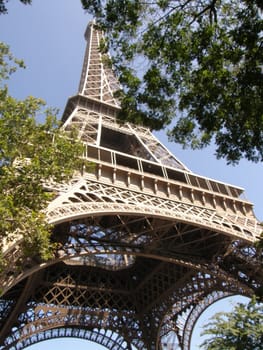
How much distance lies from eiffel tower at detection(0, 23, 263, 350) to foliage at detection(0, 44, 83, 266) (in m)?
1.71

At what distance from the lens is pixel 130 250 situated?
18469 millimetres

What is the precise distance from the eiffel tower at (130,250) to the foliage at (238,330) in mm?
3551

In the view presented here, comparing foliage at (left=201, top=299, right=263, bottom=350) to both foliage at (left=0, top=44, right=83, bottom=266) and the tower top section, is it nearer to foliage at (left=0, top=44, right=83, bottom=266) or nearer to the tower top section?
foliage at (left=0, top=44, right=83, bottom=266)

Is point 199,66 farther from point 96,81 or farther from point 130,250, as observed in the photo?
point 96,81

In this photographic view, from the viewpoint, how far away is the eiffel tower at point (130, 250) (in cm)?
1722

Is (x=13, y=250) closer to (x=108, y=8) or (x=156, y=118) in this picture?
(x=156, y=118)

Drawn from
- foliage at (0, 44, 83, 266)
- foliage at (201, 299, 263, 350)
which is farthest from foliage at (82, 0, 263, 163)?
foliage at (201, 299, 263, 350)

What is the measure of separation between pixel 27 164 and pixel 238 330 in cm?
1016

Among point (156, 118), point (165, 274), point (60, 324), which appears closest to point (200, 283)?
point (165, 274)

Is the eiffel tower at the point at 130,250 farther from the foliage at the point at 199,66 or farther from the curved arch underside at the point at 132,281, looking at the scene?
the foliage at the point at 199,66

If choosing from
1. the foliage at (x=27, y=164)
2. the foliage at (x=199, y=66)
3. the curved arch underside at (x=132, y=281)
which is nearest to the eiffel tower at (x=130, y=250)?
the curved arch underside at (x=132, y=281)

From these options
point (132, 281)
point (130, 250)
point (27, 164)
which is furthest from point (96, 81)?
point (27, 164)

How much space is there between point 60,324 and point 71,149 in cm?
1670

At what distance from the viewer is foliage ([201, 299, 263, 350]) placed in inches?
568
